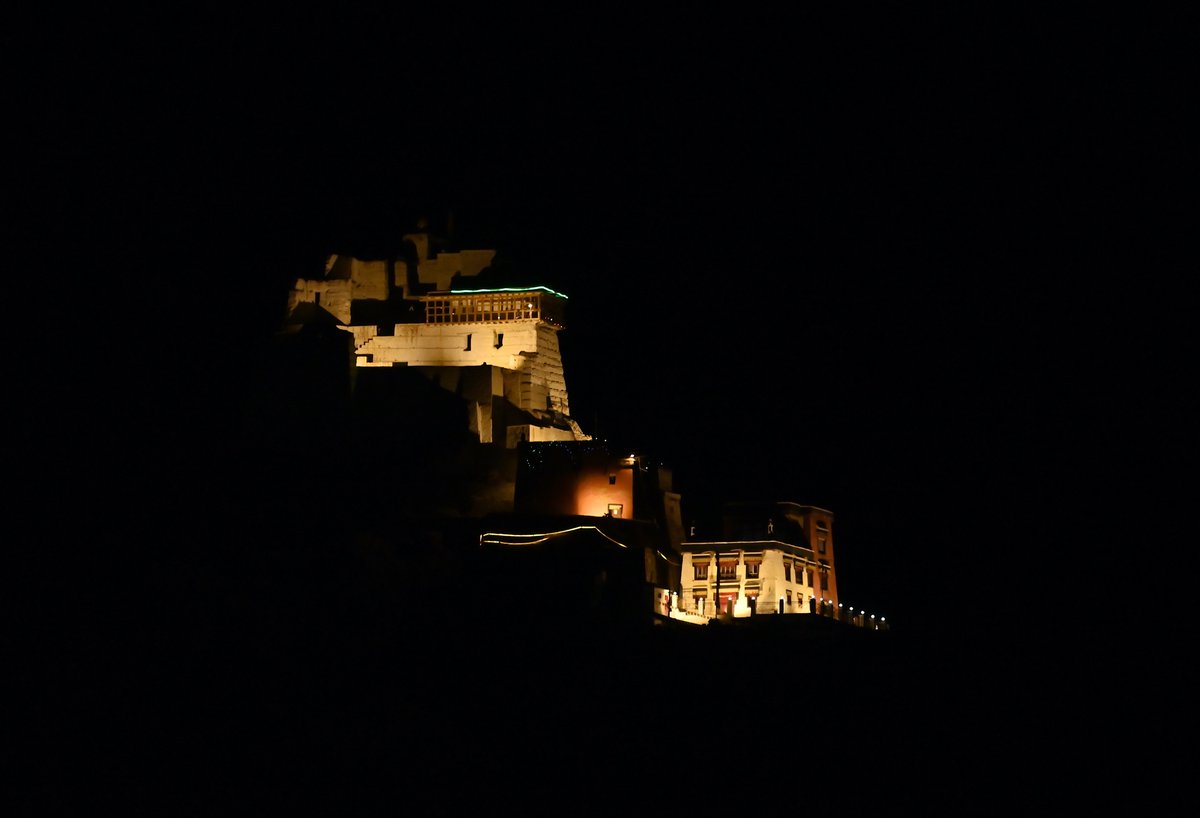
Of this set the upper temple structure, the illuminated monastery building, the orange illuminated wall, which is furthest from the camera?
the upper temple structure

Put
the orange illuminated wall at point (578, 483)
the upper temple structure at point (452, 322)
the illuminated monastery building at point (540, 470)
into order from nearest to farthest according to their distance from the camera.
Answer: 1. the illuminated monastery building at point (540, 470)
2. the orange illuminated wall at point (578, 483)
3. the upper temple structure at point (452, 322)

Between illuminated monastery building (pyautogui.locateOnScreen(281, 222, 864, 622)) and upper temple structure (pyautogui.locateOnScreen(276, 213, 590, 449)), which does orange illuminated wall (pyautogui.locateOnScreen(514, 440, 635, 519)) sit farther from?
upper temple structure (pyautogui.locateOnScreen(276, 213, 590, 449))

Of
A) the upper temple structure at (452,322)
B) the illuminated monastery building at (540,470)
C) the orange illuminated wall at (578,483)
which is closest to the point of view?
the illuminated monastery building at (540,470)

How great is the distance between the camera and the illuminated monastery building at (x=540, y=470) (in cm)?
5747

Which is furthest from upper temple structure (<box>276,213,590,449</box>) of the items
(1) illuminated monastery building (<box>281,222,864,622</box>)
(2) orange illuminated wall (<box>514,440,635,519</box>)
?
(2) orange illuminated wall (<box>514,440,635,519</box>)

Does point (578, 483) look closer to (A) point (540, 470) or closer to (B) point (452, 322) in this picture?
(A) point (540, 470)

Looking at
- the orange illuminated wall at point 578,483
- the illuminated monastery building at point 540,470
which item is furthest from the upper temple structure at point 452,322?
the orange illuminated wall at point 578,483

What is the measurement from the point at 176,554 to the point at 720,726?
1987 centimetres

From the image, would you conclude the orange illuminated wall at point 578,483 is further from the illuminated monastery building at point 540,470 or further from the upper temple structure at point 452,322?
the upper temple structure at point 452,322

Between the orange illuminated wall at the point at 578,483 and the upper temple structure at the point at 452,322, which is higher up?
the upper temple structure at the point at 452,322

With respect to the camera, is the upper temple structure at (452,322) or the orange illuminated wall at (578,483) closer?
the orange illuminated wall at (578,483)

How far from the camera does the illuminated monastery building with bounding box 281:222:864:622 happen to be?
189 ft

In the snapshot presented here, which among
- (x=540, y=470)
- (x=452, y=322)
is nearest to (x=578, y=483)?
(x=540, y=470)

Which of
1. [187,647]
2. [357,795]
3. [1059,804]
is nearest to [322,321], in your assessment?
[187,647]
